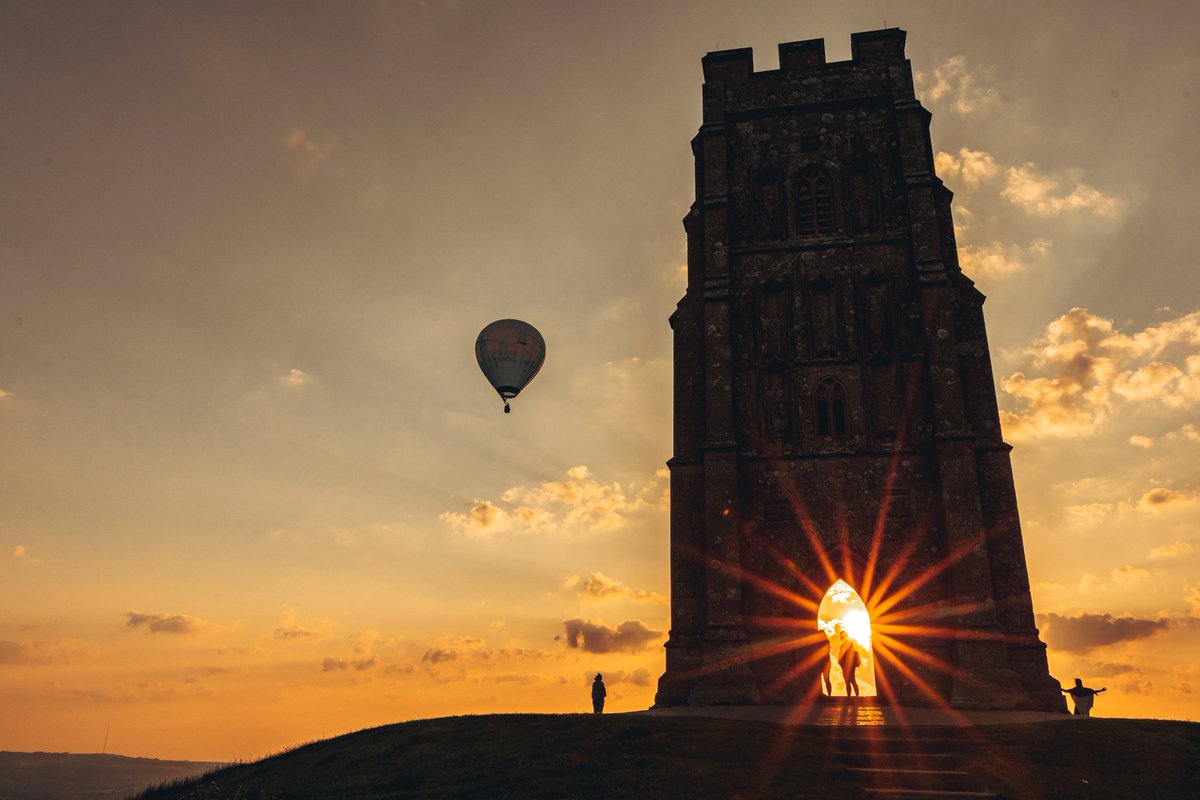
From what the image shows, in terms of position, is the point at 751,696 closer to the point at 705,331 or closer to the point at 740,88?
the point at 705,331

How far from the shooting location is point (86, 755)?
153 meters

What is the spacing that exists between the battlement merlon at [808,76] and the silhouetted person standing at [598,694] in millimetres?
21327

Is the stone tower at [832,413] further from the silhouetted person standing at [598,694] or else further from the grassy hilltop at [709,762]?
the grassy hilltop at [709,762]

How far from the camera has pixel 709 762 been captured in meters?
15.5

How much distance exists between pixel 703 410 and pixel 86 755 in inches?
6759

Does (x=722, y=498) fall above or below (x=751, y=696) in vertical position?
above

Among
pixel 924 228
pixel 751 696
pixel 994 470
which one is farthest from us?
pixel 924 228

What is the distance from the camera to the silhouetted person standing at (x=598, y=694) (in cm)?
2464

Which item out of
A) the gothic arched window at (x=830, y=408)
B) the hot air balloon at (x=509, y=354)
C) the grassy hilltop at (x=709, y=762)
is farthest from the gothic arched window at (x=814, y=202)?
the grassy hilltop at (x=709, y=762)

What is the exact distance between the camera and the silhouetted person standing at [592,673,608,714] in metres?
24.6

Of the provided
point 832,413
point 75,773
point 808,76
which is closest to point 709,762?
point 832,413

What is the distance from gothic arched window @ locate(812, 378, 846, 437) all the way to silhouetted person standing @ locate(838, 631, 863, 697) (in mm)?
6794

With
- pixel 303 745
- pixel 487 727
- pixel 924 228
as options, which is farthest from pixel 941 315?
pixel 303 745

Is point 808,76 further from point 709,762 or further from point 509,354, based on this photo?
point 709,762
